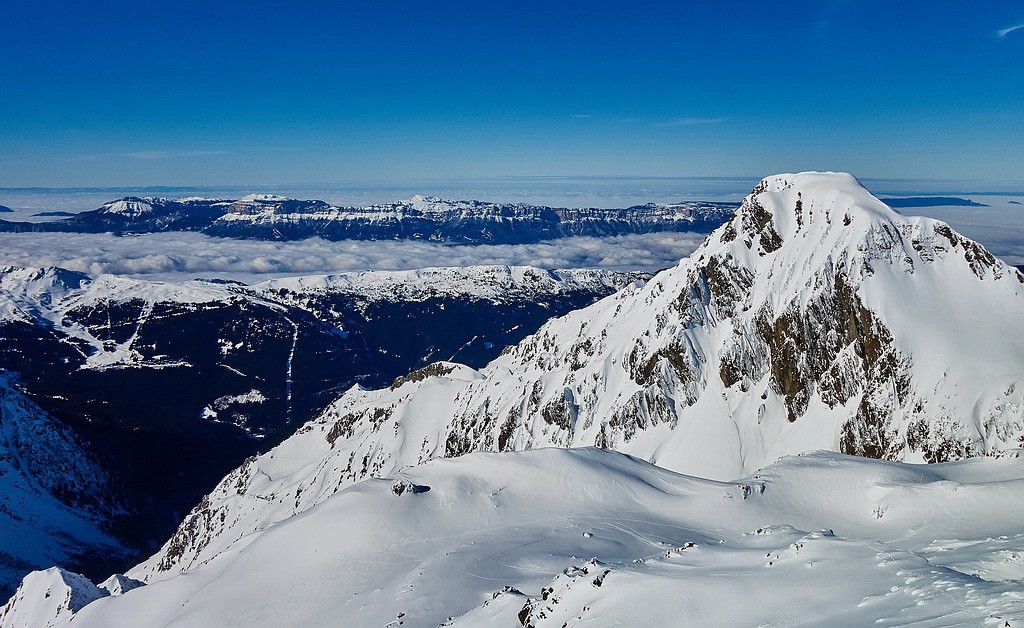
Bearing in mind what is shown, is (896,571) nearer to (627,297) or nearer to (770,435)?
(770,435)

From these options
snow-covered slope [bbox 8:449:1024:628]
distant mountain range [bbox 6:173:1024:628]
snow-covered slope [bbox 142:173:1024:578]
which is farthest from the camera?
snow-covered slope [bbox 142:173:1024:578]

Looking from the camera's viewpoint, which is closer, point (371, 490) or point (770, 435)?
point (371, 490)

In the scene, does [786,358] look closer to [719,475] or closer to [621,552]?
[719,475]

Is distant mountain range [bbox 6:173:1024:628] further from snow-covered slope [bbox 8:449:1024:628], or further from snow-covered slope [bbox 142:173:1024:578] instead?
snow-covered slope [bbox 142:173:1024:578]

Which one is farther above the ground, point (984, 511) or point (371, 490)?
point (984, 511)

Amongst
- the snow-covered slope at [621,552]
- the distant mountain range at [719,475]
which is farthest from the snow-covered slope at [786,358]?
the snow-covered slope at [621,552]

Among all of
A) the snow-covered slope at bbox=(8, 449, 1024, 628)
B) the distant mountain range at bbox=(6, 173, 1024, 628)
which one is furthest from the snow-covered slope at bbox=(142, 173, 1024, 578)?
the snow-covered slope at bbox=(8, 449, 1024, 628)

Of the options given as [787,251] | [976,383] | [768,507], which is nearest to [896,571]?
[768,507]
